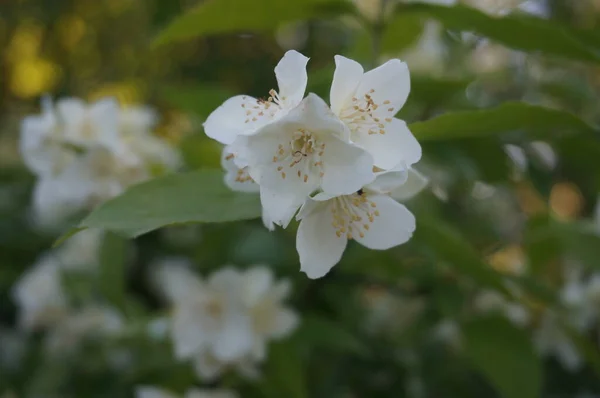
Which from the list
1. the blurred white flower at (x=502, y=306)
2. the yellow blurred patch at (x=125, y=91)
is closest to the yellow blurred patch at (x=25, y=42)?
the yellow blurred patch at (x=125, y=91)

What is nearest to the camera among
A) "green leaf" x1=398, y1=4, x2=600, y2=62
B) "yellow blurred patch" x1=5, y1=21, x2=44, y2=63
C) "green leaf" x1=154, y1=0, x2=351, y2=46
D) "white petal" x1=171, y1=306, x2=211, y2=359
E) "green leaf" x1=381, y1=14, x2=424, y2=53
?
"green leaf" x1=398, y1=4, x2=600, y2=62

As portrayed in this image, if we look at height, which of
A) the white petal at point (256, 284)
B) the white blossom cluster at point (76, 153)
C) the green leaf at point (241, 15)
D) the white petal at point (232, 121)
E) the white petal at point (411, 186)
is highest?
the white petal at point (232, 121)

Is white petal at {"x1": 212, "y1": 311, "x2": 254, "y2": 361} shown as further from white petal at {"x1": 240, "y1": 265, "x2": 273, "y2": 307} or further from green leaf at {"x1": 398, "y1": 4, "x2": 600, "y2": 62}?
green leaf at {"x1": 398, "y1": 4, "x2": 600, "y2": 62}

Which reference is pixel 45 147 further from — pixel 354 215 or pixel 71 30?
pixel 71 30

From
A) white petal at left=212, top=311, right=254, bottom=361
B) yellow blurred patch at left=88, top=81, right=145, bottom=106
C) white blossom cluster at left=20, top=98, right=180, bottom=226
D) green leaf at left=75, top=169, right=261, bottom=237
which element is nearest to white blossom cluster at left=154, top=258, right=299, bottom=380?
white petal at left=212, top=311, right=254, bottom=361

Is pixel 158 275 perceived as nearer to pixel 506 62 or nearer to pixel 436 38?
pixel 436 38

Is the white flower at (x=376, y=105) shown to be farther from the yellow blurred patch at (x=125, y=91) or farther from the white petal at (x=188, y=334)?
the yellow blurred patch at (x=125, y=91)

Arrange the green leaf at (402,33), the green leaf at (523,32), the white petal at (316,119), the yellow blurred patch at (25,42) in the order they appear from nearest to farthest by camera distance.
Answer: the white petal at (316,119)
the green leaf at (523,32)
the green leaf at (402,33)
the yellow blurred patch at (25,42)
